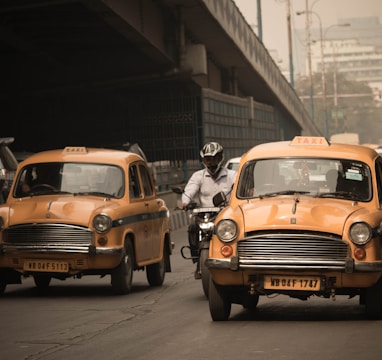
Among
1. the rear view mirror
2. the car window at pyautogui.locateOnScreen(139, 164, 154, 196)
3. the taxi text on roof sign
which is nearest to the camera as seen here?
the taxi text on roof sign

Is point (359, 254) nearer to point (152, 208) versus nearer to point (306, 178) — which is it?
point (306, 178)

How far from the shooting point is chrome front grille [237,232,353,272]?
11391 millimetres

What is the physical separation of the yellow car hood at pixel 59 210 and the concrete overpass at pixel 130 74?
602 inches

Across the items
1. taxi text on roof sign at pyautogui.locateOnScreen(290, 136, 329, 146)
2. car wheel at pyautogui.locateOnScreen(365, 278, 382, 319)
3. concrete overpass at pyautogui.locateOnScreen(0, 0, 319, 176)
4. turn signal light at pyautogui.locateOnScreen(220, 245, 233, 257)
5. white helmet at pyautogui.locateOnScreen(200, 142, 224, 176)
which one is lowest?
car wheel at pyautogui.locateOnScreen(365, 278, 382, 319)

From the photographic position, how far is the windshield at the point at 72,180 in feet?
53.0

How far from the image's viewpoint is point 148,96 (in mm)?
46562

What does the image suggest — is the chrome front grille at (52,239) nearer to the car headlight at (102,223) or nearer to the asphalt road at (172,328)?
the car headlight at (102,223)

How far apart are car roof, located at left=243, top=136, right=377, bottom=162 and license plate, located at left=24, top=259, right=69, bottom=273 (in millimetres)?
2982

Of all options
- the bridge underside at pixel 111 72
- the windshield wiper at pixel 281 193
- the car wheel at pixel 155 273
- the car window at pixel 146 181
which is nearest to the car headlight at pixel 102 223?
the car window at pixel 146 181

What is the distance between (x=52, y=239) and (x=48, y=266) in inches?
12.5

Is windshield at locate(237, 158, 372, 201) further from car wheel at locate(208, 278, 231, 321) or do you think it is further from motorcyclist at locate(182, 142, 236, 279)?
→ motorcyclist at locate(182, 142, 236, 279)

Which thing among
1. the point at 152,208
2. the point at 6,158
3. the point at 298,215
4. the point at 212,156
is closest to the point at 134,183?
the point at 152,208

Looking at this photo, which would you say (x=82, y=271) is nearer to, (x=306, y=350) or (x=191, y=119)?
(x=306, y=350)

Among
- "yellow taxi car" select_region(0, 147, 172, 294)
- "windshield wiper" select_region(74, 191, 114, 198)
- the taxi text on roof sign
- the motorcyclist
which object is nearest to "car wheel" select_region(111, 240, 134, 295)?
"yellow taxi car" select_region(0, 147, 172, 294)
